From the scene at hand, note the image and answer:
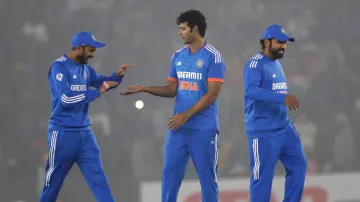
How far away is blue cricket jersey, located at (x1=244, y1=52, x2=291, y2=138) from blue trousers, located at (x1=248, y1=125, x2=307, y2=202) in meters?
0.07

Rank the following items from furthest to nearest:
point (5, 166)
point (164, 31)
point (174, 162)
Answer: point (164, 31)
point (5, 166)
point (174, 162)

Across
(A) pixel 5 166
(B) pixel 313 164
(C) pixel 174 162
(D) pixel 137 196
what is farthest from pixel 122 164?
(C) pixel 174 162

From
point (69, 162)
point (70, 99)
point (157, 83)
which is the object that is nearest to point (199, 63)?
point (70, 99)

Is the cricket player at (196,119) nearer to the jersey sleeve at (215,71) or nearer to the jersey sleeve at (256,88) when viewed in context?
the jersey sleeve at (215,71)

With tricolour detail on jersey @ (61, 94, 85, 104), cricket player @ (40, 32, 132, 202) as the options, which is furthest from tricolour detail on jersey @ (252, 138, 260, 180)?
tricolour detail on jersey @ (61, 94, 85, 104)

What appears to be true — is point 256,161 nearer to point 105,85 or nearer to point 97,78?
point 105,85

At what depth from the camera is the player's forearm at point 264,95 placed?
5.14 m

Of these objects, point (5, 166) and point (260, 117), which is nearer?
point (260, 117)

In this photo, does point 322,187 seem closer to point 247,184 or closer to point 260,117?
point 247,184

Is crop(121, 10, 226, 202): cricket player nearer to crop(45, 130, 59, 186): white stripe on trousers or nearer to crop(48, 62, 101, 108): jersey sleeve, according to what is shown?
crop(48, 62, 101, 108): jersey sleeve

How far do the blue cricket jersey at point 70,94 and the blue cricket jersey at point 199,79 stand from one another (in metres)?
0.63

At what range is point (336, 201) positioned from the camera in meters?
8.40

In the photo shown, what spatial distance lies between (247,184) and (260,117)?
290 centimetres

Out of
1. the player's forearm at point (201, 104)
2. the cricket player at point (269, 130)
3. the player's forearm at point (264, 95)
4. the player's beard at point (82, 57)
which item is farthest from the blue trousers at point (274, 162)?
the player's beard at point (82, 57)
